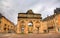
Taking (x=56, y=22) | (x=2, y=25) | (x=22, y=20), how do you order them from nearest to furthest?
(x=22, y=20) < (x=56, y=22) < (x=2, y=25)

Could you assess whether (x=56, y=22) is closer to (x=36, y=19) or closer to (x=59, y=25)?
(x=59, y=25)

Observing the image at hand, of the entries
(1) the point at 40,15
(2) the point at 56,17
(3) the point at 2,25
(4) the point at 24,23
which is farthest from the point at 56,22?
(3) the point at 2,25

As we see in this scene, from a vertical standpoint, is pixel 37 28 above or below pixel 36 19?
below

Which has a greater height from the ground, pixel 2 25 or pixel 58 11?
pixel 58 11

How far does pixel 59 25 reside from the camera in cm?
4512

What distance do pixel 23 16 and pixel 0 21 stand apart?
14.2m

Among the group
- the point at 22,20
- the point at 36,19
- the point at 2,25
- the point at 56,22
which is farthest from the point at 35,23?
the point at 2,25

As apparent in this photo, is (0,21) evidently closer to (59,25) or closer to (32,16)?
(32,16)

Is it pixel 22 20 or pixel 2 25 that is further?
pixel 2 25

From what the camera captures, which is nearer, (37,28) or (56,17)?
(37,28)

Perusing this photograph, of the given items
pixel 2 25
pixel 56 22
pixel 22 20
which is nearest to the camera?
pixel 22 20

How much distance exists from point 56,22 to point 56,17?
1.97m

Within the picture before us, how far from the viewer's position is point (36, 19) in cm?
4353

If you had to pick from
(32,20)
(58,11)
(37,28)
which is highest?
(58,11)
